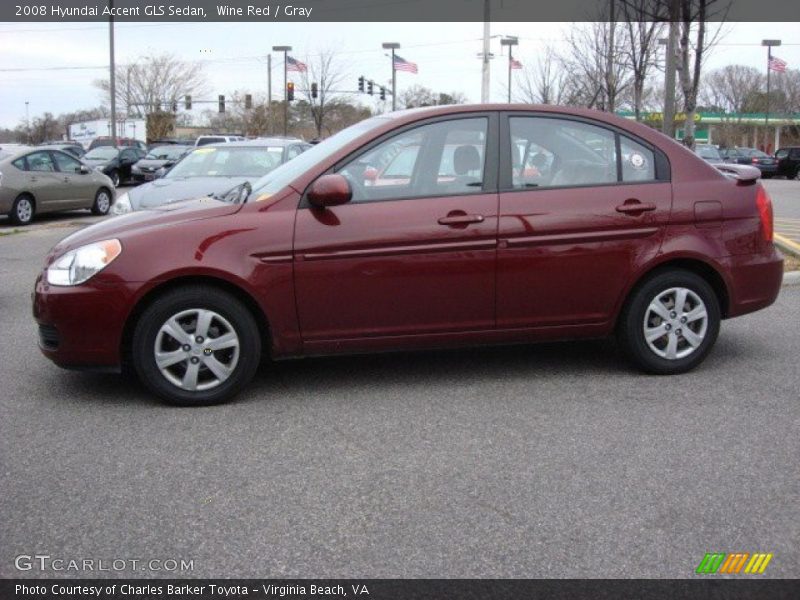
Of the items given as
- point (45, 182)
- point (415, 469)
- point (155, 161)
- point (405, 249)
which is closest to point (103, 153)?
point (155, 161)

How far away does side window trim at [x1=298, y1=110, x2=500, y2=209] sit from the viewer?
5.00m

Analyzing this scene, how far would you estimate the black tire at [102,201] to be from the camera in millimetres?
18000

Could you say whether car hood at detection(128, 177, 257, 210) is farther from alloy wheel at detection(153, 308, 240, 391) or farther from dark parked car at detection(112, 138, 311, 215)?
alloy wheel at detection(153, 308, 240, 391)

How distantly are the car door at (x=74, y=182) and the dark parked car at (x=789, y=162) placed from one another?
102 ft

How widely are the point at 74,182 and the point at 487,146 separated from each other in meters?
14.1

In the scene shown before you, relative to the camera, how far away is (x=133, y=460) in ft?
13.1

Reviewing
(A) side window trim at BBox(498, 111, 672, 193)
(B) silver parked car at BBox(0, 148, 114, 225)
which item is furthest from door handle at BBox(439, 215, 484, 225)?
(B) silver parked car at BBox(0, 148, 114, 225)

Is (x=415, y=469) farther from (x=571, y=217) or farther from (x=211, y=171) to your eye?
(x=211, y=171)

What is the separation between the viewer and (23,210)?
1590cm

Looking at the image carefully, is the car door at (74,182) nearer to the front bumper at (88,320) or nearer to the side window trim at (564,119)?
the front bumper at (88,320)

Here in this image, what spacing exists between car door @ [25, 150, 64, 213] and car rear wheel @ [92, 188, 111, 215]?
0.98 metres

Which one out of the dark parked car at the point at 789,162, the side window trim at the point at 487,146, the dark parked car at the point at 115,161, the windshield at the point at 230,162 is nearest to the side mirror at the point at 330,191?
the side window trim at the point at 487,146

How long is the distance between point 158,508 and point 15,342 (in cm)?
340
